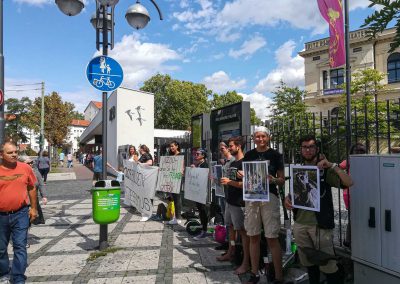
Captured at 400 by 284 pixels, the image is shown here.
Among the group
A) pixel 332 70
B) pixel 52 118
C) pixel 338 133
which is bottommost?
pixel 338 133

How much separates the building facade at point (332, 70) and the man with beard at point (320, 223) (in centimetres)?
3698

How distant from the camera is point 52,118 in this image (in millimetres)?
43562

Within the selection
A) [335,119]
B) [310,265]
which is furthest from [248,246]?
[335,119]

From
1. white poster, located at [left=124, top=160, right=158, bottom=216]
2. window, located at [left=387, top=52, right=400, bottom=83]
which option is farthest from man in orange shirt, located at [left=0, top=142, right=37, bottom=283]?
window, located at [left=387, top=52, right=400, bottom=83]

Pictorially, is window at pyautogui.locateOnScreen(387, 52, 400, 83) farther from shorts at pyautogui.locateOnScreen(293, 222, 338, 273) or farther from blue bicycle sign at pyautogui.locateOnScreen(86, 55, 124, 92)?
shorts at pyautogui.locateOnScreen(293, 222, 338, 273)

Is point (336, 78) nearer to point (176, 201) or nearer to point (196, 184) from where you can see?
point (176, 201)

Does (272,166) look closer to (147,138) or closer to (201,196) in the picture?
(201,196)

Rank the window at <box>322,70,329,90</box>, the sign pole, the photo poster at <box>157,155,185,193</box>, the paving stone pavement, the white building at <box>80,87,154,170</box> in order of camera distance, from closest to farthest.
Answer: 1. the paving stone pavement
2. the sign pole
3. the photo poster at <box>157,155,185,193</box>
4. the white building at <box>80,87,154,170</box>
5. the window at <box>322,70,329,90</box>

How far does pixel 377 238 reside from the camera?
3.57 m

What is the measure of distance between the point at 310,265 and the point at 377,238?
72 centimetres

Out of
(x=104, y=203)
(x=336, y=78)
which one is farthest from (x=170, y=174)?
(x=336, y=78)

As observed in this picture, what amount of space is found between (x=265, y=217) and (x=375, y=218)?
46.3 inches

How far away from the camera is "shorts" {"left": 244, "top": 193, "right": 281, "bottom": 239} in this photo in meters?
4.16

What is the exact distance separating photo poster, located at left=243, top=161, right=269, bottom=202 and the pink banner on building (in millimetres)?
5119
